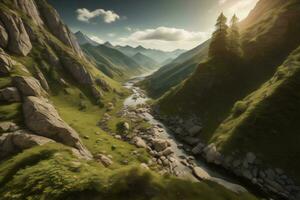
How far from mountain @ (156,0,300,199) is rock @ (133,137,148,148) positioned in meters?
13.7

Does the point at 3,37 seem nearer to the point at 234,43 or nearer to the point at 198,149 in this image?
the point at 198,149

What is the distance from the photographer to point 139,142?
45.2 m

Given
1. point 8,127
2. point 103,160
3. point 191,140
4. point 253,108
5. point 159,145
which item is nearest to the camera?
point 8,127

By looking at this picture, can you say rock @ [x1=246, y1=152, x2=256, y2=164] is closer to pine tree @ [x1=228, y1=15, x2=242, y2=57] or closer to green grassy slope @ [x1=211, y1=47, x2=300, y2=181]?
green grassy slope @ [x1=211, y1=47, x2=300, y2=181]

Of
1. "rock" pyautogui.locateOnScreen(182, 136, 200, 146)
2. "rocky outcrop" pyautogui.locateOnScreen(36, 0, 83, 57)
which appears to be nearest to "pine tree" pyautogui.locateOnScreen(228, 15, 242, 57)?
"rock" pyautogui.locateOnScreen(182, 136, 200, 146)

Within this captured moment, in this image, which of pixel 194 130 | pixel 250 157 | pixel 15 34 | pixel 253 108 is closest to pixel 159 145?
pixel 194 130

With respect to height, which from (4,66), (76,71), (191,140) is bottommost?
(191,140)

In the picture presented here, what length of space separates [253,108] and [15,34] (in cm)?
10628

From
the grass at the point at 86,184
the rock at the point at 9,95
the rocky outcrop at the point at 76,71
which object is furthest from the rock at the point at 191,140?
the rocky outcrop at the point at 76,71

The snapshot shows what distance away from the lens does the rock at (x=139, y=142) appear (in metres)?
43.8

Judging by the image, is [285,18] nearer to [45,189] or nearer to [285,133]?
[285,133]

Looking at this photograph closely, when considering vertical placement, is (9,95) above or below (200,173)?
above

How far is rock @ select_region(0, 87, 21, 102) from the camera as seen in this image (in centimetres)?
4072

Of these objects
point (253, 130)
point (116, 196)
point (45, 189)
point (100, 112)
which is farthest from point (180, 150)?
point (100, 112)
